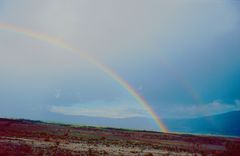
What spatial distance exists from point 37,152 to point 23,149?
6.21 feet

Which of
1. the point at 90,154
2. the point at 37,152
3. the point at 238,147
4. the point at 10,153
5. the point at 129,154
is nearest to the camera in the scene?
the point at 10,153

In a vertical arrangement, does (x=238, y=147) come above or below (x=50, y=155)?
above

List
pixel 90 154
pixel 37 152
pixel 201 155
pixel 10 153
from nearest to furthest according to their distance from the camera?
1. pixel 10 153
2. pixel 37 152
3. pixel 90 154
4. pixel 201 155

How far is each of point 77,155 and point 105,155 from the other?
3.50 m

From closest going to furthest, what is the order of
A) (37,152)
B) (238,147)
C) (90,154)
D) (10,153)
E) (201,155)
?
(10,153), (37,152), (90,154), (238,147), (201,155)

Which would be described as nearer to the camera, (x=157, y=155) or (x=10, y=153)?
(x=10, y=153)

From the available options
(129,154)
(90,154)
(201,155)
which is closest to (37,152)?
(90,154)

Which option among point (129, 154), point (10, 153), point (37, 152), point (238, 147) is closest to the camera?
point (10, 153)

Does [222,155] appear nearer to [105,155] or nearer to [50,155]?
[105,155]

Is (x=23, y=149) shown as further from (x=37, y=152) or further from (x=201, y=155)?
(x=201, y=155)

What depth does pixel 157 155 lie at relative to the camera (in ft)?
127

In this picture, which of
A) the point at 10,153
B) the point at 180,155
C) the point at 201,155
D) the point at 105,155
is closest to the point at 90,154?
the point at 105,155

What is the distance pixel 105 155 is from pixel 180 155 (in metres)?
10.2

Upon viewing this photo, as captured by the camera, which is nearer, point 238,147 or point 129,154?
point 129,154
